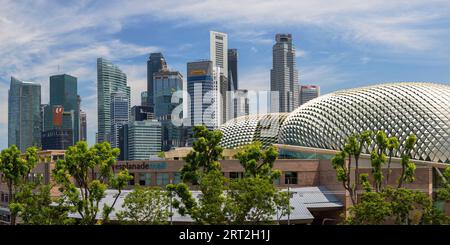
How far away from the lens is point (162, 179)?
61438mm

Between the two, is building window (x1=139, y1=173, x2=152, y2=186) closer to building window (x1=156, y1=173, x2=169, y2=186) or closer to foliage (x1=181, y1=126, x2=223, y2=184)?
building window (x1=156, y1=173, x2=169, y2=186)

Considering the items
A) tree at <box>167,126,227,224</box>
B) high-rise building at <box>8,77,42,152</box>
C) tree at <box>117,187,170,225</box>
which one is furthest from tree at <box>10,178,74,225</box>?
high-rise building at <box>8,77,42,152</box>

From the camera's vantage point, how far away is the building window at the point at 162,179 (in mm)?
61219

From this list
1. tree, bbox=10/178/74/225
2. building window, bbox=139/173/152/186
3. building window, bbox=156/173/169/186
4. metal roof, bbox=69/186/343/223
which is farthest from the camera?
building window, bbox=139/173/152/186

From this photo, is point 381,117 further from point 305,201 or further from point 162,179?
point 162,179

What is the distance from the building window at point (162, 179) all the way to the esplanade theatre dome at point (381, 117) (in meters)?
23.0

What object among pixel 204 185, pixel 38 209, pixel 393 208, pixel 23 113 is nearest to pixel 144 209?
pixel 204 185

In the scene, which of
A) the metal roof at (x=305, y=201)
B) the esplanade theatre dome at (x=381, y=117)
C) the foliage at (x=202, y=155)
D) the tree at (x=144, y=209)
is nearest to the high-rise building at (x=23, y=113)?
the esplanade theatre dome at (x=381, y=117)

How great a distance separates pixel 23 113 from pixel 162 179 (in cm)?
11759

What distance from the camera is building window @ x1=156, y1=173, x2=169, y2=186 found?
61.2 meters

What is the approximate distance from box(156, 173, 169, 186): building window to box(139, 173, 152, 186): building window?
3.34 feet

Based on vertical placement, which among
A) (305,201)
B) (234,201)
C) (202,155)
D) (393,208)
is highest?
(202,155)
